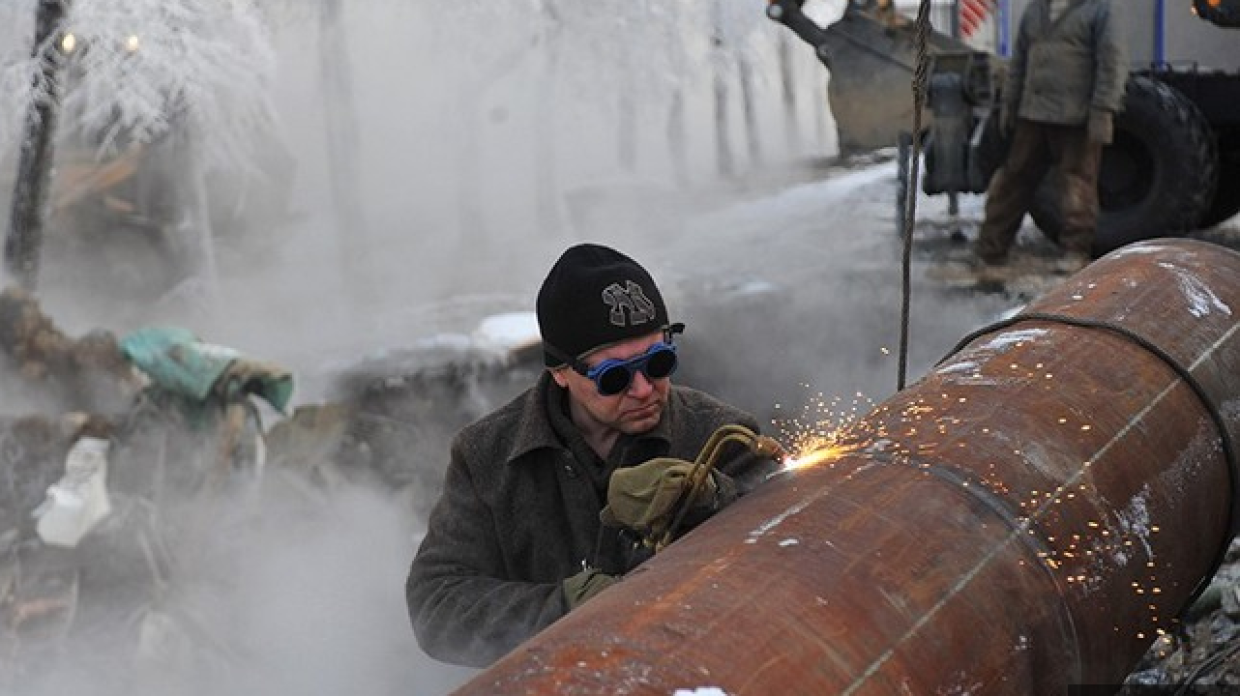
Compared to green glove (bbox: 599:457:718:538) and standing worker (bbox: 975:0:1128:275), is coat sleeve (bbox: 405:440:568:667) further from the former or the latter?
standing worker (bbox: 975:0:1128:275)

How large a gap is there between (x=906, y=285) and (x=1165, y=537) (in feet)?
3.00

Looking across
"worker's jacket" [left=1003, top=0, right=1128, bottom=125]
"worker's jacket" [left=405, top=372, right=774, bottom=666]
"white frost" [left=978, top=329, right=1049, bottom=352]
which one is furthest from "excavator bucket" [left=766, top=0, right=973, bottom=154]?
"worker's jacket" [left=405, top=372, right=774, bottom=666]

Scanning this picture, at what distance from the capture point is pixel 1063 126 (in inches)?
Result: 390

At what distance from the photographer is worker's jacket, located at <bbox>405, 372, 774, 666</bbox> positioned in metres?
2.95

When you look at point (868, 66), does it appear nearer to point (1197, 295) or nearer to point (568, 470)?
point (1197, 295)

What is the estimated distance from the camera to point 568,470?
3.02 meters

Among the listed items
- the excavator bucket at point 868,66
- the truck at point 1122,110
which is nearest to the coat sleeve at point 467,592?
the truck at point 1122,110

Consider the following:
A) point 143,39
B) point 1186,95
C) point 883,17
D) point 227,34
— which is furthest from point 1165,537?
point 227,34

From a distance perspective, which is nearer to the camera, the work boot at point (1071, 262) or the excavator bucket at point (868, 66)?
the work boot at point (1071, 262)

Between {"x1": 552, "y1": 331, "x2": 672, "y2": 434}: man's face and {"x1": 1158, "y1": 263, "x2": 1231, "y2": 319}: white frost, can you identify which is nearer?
{"x1": 552, "y1": 331, "x2": 672, "y2": 434}: man's face

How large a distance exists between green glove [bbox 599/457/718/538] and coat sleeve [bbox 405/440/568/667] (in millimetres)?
190

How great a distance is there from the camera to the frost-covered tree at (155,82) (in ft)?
46.3

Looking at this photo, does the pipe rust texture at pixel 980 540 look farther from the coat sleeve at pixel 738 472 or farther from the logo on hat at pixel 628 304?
the logo on hat at pixel 628 304

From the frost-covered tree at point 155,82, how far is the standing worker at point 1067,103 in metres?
7.36
